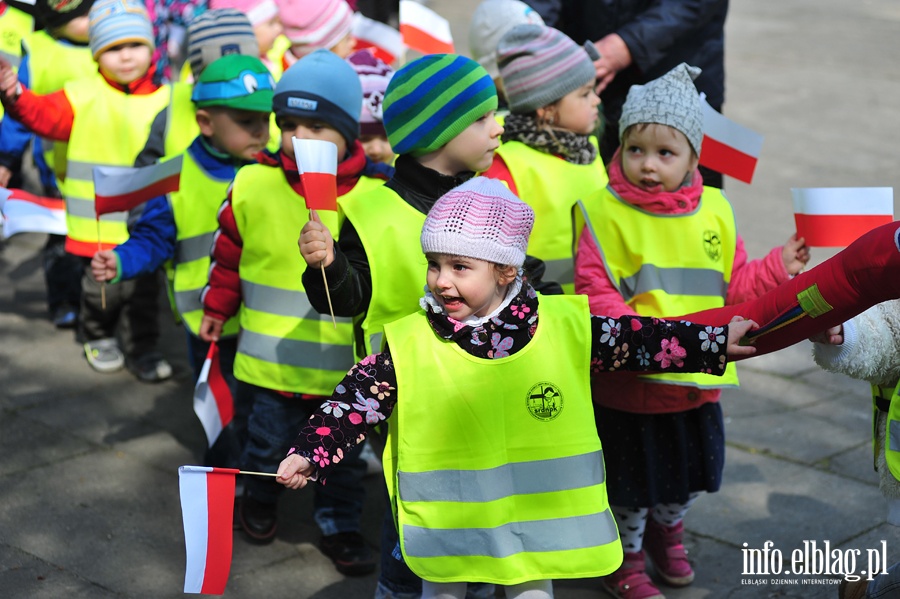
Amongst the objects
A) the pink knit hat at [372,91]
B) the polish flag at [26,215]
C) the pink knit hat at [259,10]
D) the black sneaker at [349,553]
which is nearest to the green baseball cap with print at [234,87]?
the pink knit hat at [372,91]

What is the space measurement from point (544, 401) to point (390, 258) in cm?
74

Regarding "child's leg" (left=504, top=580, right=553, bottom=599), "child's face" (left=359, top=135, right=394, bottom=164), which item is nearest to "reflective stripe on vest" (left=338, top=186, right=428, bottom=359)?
"child's leg" (left=504, top=580, right=553, bottom=599)

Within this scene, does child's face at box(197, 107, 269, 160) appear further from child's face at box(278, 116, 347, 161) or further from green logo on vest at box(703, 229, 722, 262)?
green logo on vest at box(703, 229, 722, 262)

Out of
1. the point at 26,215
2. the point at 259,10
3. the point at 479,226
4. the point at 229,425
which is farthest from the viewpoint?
the point at 259,10

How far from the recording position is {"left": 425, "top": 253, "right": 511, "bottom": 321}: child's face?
10.3ft

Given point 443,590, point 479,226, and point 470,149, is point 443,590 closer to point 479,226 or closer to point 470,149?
point 479,226

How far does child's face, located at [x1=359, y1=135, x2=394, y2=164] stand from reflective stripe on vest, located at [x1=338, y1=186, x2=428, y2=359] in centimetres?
152

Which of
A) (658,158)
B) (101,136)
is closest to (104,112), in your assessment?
(101,136)

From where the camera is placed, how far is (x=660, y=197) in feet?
12.7

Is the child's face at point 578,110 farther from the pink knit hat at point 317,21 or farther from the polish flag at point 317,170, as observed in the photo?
the pink knit hat at point 317,21

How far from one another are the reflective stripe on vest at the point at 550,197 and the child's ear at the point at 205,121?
1.26m

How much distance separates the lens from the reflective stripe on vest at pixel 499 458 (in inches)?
124

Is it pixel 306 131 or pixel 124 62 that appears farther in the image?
pixel 124 62

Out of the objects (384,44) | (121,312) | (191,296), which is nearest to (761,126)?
(384,44)
